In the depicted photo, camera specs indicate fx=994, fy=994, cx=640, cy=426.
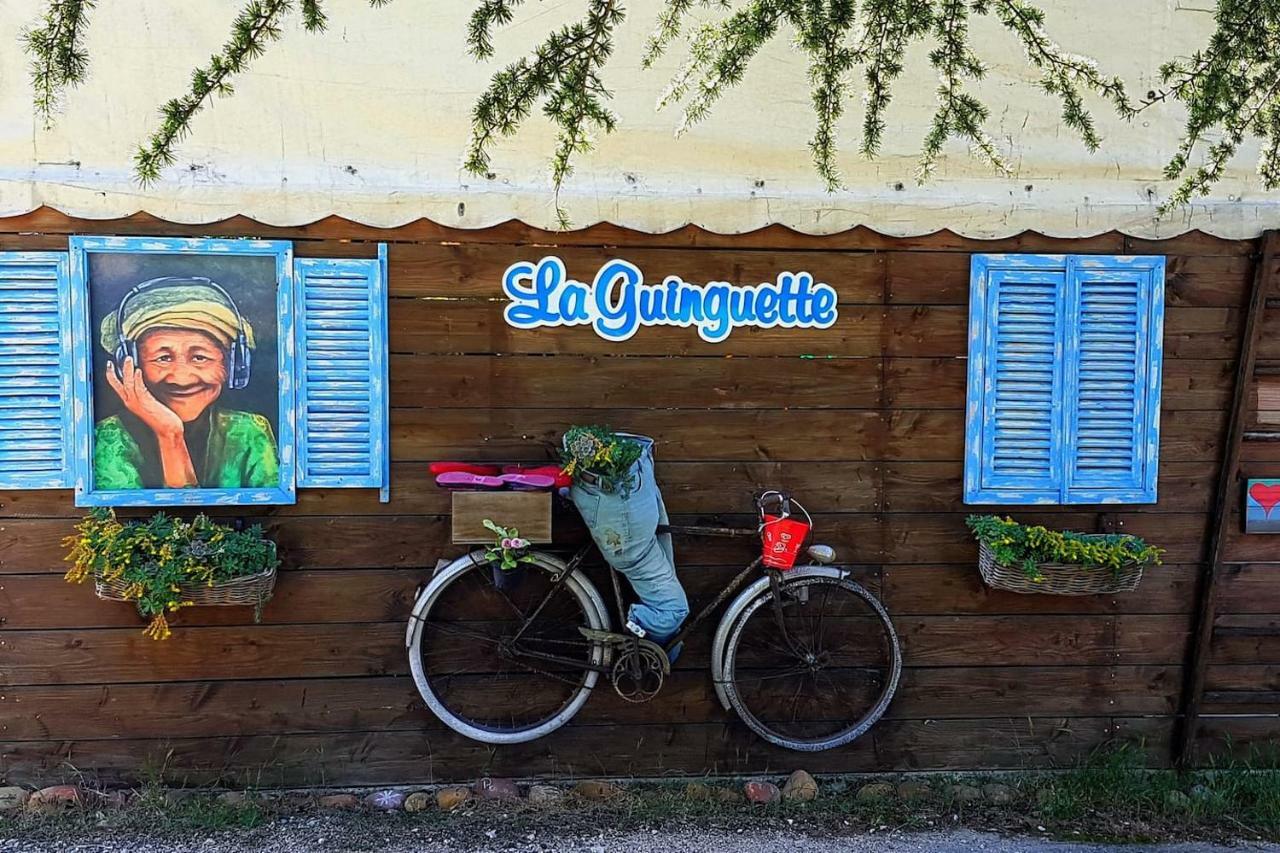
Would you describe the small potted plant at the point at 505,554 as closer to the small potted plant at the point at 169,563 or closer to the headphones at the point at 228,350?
the small potted plant at the point at 169,563

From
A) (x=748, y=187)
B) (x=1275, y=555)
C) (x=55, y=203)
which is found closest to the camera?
(x=55, y=203)

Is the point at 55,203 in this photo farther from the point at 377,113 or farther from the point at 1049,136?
the point at 1049,136

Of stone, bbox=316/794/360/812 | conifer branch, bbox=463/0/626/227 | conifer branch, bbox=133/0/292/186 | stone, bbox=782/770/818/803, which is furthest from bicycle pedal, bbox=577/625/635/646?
conifer branch, bbox=133/0/292/186

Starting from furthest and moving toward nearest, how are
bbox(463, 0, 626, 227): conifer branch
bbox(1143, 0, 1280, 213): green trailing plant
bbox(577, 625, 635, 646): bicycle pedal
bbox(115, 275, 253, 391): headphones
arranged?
bbox(577, 625, 635, 646): bicycle pedal < bbox(115, 275, 253, 391): headphones < bbox(1143, 0, 1280, 213): green trailing plant < bbox(463, 0, 626, 227): conifer branch

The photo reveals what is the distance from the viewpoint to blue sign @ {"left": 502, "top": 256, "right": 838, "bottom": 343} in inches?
178

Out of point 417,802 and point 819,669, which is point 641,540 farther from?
point 417,802

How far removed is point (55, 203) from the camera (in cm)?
423

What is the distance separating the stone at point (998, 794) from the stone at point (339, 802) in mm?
2942

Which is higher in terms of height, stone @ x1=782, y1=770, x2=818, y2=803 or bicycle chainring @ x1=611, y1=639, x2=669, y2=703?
bicycle chainring @ x1=611, y1=639, x2=669, y2=703

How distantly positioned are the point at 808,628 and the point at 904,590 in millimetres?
499

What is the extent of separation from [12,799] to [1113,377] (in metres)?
5.37

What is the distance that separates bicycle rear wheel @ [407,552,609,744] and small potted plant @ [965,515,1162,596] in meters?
1.83

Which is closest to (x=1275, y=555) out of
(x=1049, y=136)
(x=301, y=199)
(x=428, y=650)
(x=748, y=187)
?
(x=1049, y=136)

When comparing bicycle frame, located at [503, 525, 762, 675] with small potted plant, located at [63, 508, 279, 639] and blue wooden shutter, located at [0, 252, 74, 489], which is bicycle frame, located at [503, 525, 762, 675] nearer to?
small potted plant, located at [63, 508, 279, 639]
